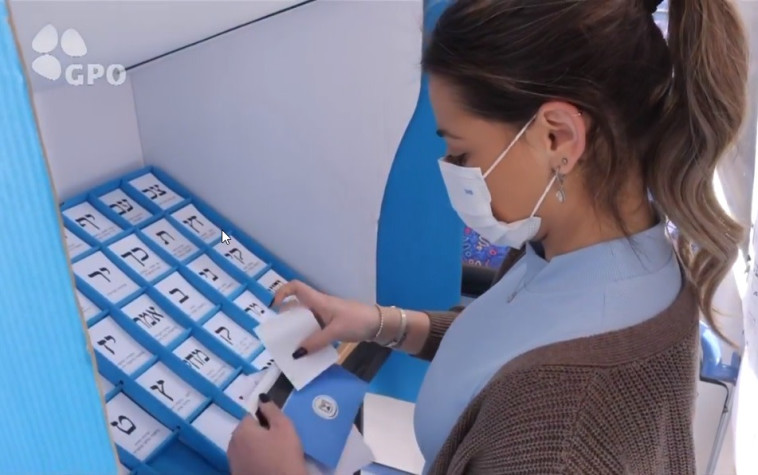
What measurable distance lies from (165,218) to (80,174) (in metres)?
0.17

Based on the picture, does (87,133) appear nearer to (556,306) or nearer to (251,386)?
(251,386)

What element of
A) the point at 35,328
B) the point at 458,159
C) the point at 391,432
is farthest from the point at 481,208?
the point at 391,432

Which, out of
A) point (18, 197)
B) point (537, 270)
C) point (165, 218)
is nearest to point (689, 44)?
point (537, 270)

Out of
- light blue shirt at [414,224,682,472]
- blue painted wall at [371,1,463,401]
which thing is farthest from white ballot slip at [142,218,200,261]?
light blue shirt at [414,224,682,472]

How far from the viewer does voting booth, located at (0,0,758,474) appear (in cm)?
97

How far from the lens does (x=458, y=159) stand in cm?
79

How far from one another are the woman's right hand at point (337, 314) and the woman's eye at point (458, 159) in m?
0.40

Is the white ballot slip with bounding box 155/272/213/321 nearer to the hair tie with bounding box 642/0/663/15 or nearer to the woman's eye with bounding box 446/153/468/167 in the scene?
the woman's eye with bounding box 446/153/468/167

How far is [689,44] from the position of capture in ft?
2.23

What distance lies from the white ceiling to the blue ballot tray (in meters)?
0.31

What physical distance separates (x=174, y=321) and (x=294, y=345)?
22 cm

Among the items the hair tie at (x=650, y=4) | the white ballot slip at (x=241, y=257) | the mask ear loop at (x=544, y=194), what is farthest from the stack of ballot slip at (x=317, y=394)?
the hair tie at (x=650, y=4)

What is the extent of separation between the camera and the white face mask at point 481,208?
77 cm

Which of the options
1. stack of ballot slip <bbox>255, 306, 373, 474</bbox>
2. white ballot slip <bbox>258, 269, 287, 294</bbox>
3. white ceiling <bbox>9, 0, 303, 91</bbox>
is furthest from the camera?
white ballot slip <bbox>258, 269, 287, 294</bbox>
